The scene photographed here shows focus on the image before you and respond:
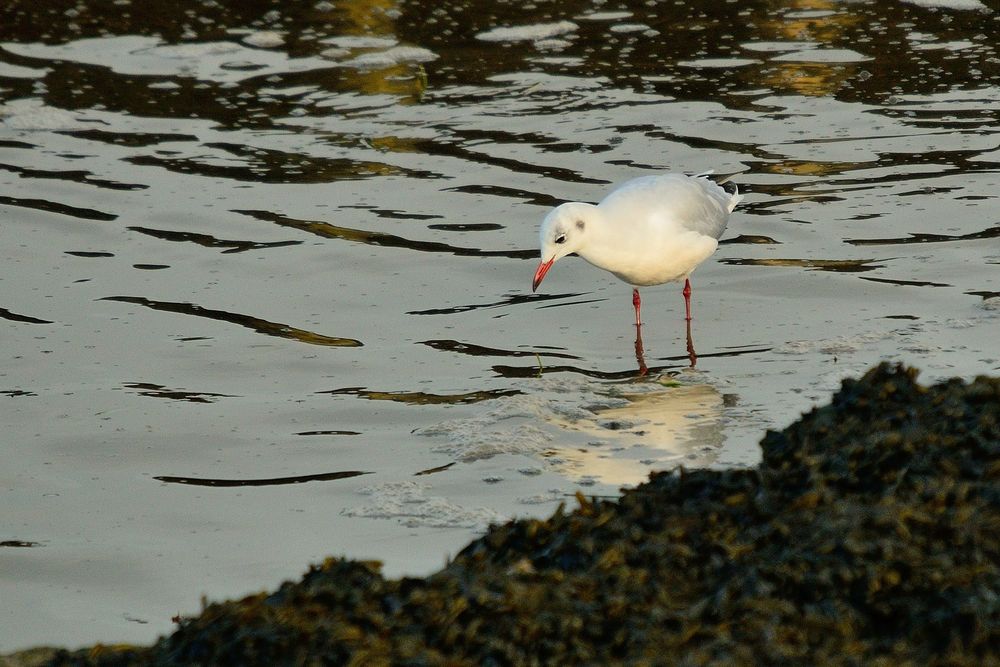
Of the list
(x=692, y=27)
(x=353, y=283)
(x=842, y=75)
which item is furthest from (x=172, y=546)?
(x=692, y=27)

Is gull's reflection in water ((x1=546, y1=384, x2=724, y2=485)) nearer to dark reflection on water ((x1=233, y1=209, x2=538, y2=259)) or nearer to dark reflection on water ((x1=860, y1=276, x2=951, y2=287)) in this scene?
dark reflection on water ((x1=860, y1=276, x2=951, y2=287))

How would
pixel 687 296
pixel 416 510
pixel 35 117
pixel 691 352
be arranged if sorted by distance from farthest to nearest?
pixel 35 117 < pixel 687 296 < pixel 691 352 < pixel 416 510

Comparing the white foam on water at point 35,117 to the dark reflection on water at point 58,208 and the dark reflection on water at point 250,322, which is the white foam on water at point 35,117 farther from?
the dark reflection on water at point 250,322

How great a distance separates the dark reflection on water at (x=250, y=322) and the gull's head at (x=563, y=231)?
1.04 meters

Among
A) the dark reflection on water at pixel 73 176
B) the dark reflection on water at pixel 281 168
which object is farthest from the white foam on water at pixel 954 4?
the dark reflection on water at pixel 73 176

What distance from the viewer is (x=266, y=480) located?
18.2 feet

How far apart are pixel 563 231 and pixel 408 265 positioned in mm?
1375

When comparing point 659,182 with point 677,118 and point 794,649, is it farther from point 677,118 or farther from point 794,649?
point 794,649

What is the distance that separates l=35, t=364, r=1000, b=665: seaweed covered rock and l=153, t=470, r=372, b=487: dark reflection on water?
1.81 m

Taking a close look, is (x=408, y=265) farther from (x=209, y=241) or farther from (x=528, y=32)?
(x=528, y=32)

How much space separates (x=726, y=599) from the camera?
3.23 meters

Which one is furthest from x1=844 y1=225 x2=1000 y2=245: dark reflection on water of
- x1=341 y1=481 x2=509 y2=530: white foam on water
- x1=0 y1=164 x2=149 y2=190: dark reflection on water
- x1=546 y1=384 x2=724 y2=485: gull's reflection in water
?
x1=0 y1=164 x2=149 y2=190: dark reflection on water

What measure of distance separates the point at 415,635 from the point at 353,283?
4.86 meters

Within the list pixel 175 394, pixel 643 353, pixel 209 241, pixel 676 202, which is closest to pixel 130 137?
pixel 209 241
